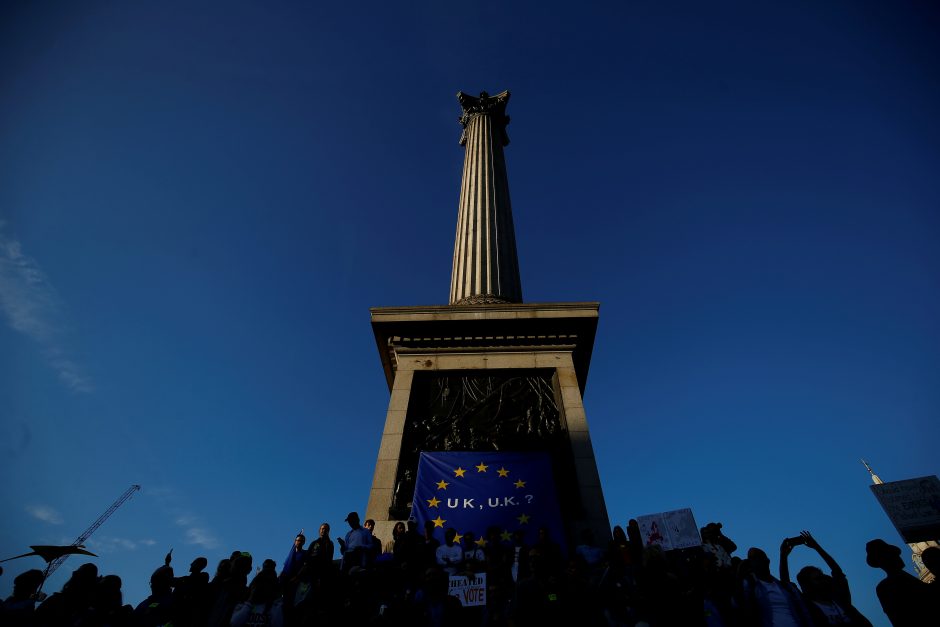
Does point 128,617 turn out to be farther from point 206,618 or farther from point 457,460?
point 457,460

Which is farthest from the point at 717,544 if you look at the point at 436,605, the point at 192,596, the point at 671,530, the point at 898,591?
the point at 192,596

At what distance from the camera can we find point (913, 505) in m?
6.31

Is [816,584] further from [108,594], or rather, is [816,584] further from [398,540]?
[108,594]

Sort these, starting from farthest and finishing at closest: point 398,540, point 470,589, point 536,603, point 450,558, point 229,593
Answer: point 398,540 < point 450,558 < point 470,589 < point 229,593 < point 536,603

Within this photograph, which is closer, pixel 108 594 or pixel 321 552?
pixel 108 594

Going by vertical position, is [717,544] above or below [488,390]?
below

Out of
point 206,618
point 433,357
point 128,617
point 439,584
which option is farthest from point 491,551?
point 433,357

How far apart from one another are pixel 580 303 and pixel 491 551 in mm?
6921

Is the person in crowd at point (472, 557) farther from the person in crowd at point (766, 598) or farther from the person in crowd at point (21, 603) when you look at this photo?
the person in crowd at point (21, 603)

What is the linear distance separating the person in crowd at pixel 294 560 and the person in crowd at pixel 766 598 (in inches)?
219

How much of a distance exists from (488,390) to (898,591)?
7.84 metres

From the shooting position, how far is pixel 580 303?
11.8m

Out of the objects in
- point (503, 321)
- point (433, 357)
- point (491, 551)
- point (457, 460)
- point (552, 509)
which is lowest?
point (491, 551)

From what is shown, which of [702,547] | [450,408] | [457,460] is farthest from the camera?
[450,408]
